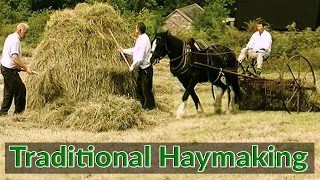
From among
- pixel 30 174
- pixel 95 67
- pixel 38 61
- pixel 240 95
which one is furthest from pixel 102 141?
pixel 240 95

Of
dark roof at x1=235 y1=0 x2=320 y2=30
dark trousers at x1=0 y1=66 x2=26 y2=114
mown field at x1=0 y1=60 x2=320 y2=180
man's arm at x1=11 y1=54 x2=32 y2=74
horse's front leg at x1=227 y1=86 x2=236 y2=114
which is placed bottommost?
mown field at x1=0 y1=60 x2=320 y2=180

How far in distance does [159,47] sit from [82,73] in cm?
173

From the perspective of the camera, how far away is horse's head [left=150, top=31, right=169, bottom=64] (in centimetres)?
1259

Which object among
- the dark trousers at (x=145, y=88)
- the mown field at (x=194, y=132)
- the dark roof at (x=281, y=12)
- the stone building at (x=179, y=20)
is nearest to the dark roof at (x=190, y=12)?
the stone building at (x=179, y=20)

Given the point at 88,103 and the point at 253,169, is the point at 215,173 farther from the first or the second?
the point at 88,103

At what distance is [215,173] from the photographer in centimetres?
852

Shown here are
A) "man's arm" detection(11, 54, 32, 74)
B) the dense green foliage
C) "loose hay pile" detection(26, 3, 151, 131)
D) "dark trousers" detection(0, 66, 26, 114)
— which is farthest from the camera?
the dense green foliage

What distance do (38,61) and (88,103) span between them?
2000 millimetres

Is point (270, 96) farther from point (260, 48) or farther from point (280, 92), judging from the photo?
point (260, 48)

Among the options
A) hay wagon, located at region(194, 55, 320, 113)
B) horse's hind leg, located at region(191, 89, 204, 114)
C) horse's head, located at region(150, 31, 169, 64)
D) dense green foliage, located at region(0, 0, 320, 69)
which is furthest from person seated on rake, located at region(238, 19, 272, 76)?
dense green foliage, located at region(0, 0, 320, 69)

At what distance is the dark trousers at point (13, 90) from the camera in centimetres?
1257

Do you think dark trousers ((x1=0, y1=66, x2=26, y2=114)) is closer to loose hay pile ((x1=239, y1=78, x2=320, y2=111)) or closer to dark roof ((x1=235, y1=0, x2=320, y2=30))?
loose hay pile ((x1=239, y1=78, x2=320, y2=111))

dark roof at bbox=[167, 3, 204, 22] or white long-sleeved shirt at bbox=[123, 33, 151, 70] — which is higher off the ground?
Result: dark roof at bbox=[167, 3, 204, 22]

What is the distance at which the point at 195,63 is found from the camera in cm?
1320
